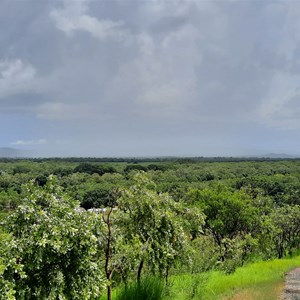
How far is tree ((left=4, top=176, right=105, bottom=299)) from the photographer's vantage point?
7824 millimetres

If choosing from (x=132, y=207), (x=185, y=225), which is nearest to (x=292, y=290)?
(x=185, y=225)

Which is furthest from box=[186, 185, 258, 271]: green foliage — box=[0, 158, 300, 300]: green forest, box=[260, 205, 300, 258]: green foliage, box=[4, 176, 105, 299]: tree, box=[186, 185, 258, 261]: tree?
box=[4, 176, 105, 299]: tree

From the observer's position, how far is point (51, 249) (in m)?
7.89

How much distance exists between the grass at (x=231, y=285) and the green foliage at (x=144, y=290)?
1.94ft

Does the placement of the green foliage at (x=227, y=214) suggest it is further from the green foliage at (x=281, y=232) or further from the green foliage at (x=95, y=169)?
the green foliage at (x=95, y=169)

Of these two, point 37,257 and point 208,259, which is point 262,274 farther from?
point 37,257

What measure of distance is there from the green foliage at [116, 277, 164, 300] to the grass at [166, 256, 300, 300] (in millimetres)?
591

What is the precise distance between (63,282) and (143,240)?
3.92 metres

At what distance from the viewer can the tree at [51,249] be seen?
25.7ft

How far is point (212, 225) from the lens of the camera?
2969 centimetres

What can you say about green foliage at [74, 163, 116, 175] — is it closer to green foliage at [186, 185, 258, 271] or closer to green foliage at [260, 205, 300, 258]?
green foliage at [260, 205, 300, 258]

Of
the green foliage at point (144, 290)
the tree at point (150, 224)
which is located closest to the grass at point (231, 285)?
the green foliage at point (144, 290)

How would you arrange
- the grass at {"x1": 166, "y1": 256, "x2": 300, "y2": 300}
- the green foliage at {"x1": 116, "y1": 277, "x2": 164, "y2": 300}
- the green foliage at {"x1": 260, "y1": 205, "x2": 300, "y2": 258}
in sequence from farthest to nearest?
1. the green foliage at {"x1": 260, "y1": 205, "x2": 300, "y2": 258}
2. the grass at {"x1": 166, "y1": 256, "x2": 300, "y2": 300}
3. the green foliage at {"x1": 116, "y1": 277, "x2": 164, "y2": 300}

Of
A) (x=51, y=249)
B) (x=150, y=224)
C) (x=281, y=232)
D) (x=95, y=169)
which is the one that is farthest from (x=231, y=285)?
(x=95, y=169)
